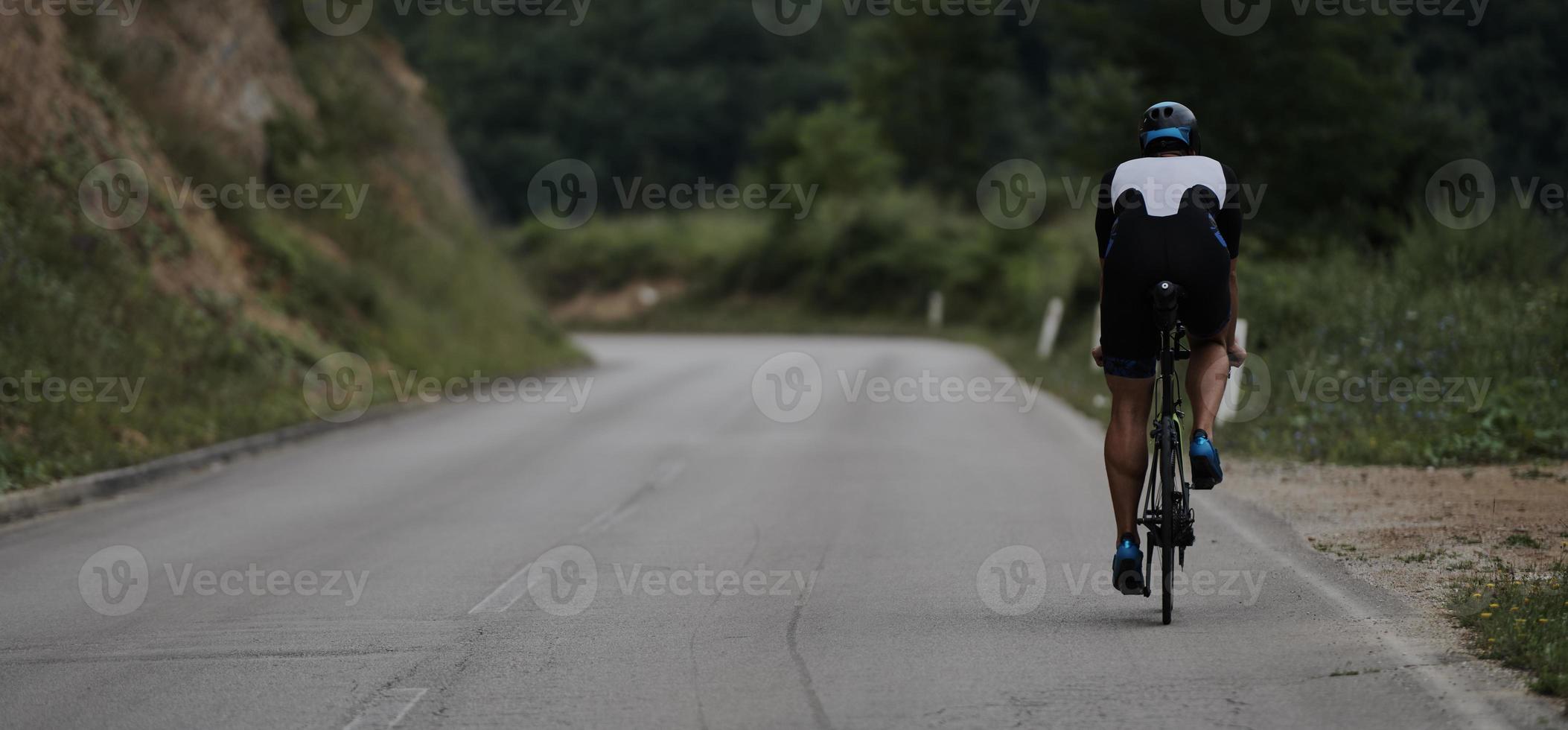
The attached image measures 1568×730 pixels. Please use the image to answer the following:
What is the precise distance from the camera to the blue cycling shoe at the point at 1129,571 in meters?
7.02

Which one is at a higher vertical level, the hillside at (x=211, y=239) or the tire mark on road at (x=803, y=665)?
the hillside at (x=211, y=239)

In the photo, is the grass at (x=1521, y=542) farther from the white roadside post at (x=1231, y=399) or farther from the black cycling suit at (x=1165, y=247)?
the white roadside post at (x=1231, y=399)

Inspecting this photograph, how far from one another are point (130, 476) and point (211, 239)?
8.53 m

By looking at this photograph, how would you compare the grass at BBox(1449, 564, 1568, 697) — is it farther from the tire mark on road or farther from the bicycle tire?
the tire mark on road

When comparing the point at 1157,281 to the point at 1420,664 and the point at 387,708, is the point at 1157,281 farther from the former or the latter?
the point at 387,708

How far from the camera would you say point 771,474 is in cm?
1343

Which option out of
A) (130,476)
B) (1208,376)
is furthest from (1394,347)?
(130,476)

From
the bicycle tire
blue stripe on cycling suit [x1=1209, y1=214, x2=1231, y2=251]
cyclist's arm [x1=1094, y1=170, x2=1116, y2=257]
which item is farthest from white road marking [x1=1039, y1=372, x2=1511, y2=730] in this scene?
cyclist's arm [x1=1094, y1=170, x2=1116, y2=257]

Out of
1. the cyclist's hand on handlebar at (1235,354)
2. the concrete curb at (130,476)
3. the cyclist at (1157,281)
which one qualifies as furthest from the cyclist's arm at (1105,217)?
the concrete curb at (130,476)

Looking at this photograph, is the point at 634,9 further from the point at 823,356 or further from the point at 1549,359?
the point at 1549,359

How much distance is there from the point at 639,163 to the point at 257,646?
79.5m

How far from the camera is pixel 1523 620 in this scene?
649 centimetres

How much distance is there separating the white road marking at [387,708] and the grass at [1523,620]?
161 inches

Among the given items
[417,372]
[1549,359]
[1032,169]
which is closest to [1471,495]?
[1549,359]
